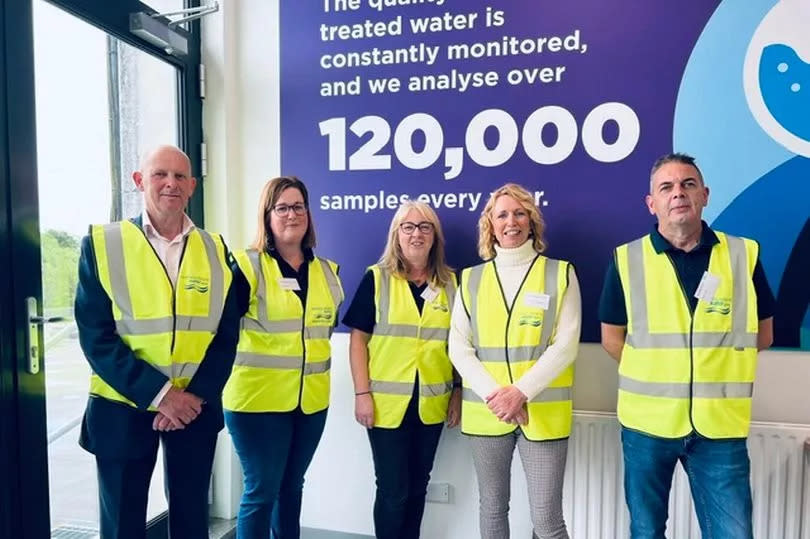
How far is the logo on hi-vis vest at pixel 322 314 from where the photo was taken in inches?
85.4

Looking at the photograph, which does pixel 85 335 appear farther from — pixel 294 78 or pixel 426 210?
pixel 294 78

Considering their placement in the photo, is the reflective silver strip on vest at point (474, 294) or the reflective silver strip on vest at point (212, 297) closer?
the reflective silver strip on vest at point (212, 297)

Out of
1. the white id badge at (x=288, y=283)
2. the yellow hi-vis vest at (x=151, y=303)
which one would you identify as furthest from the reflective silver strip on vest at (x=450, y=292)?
the yellow hi-vis vest at (x=151, y=303)

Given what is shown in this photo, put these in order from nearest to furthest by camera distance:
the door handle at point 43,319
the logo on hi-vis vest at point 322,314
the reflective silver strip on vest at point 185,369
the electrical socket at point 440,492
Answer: the reflective silver strip on vest at point 185,369 → the door handle at point 43,319 → the logo on hi-vis vest at point 322,314 → the electrical socket at point 440,492

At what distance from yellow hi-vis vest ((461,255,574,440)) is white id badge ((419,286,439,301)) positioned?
→ 19 cm

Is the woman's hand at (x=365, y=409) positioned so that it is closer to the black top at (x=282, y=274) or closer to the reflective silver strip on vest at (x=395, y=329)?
the reflective silver strip on vest at (x=395, y=329)

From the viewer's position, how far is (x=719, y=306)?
5.92 feet

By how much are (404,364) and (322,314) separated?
0.38 metres

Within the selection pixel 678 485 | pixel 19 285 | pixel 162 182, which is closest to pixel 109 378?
pixel 19 285

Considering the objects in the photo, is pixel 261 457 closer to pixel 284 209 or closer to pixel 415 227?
pixel 284 209

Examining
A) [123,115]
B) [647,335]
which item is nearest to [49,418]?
[123,115]

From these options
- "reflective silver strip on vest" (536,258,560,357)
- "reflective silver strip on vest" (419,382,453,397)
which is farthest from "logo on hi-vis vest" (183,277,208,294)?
"reflective silver strip on vest" (536,258,560,357)

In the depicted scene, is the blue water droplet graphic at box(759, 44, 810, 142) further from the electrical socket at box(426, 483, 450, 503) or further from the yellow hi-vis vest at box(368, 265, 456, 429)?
the electrical socket at box(426, 483, 450, 503)

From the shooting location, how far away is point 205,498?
6.06 ft
